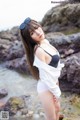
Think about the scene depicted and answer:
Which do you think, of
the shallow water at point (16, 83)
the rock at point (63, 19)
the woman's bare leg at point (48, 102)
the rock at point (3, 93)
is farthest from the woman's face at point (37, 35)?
the rock at point (63, 19)

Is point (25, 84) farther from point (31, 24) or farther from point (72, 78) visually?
point (31, 24)

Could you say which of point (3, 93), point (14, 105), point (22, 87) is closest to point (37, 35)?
point (14, 105)

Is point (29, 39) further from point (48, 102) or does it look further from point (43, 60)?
point (48, 102)

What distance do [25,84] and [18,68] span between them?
2802 millimetres

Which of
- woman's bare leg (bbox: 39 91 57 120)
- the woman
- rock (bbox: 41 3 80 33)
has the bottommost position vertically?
rock (bbox: 41 3 80 33)

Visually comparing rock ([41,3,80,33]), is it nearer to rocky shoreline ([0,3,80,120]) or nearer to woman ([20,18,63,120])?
rocky shoreline ([0,3,80,120])

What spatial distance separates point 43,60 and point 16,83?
801 centimetres

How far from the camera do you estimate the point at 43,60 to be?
16.7 ft

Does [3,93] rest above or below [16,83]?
above

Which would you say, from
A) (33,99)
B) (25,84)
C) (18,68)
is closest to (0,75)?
(18,68)

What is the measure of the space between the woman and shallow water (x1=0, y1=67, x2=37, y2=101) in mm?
5975

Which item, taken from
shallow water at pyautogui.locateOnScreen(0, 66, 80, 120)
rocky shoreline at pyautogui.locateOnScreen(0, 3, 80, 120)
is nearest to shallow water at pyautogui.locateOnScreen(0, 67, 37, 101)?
shallow water at pyautogui.locateOnScreen(0, 66, 80, 120)

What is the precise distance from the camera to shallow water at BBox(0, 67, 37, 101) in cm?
1167

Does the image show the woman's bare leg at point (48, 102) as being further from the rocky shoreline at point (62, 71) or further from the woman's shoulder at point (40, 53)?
the rocky shoreline at point (62, 71)
